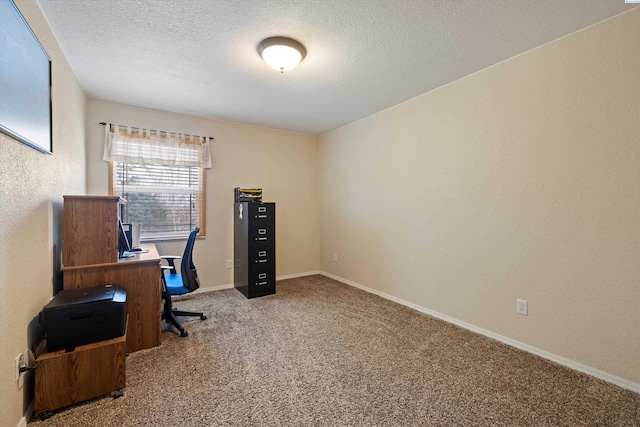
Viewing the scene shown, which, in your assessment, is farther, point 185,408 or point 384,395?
point 384,395

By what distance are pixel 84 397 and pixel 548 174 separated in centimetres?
349

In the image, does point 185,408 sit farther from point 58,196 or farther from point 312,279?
point 312,279

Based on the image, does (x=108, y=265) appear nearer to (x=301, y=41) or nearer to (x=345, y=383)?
(x=345, y=383)

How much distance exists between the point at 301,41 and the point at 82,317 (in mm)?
2373

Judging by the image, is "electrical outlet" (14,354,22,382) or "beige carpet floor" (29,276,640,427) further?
"beige carpet floor" (29,276,640,427)

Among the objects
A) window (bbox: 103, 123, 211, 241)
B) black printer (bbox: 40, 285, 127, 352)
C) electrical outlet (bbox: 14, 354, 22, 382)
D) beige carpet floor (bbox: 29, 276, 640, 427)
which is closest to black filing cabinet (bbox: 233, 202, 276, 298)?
window (bbox: 103, 123, 211, 241)

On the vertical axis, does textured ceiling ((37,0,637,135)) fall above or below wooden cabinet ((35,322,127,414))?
above

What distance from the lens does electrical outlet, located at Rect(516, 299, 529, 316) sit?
7.37ft

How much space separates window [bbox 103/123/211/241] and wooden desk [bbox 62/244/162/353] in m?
1.27

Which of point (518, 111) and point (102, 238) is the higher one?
point (518, 111)

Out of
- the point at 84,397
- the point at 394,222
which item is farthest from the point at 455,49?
the point at 84,397

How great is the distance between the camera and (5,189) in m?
1.28

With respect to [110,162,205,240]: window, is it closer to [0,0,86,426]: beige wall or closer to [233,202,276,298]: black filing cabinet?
[233,202,276,298]: black filing cabinet

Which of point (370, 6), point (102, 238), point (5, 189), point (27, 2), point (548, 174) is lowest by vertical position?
point (102, 238)
